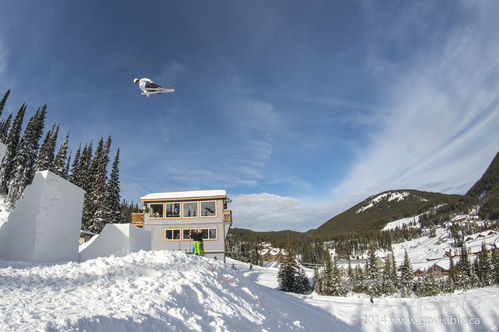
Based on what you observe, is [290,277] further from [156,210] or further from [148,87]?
[148,87]

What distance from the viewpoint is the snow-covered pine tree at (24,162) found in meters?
36.4

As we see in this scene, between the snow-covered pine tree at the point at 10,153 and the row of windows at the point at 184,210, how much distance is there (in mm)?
24808

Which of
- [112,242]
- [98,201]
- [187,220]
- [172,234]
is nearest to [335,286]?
[187,220]

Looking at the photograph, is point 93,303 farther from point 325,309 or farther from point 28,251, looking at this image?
point 325,309

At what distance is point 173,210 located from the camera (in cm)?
2777

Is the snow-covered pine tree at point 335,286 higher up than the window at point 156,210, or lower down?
lower down

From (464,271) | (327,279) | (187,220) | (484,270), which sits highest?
(187,220)

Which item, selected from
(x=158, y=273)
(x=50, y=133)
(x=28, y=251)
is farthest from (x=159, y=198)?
(x=50, y=133)

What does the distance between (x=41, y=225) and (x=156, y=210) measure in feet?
61.8

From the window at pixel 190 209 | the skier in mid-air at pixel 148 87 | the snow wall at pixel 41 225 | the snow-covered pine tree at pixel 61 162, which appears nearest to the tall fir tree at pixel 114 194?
the snow-covered pine tree at pixel 61 162

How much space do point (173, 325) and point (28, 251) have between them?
7501 millimetres

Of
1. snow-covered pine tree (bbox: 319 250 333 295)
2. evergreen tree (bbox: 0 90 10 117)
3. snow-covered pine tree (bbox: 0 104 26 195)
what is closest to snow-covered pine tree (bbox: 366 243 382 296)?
snow-covered pine tree (bbox: 319 250 333 295)

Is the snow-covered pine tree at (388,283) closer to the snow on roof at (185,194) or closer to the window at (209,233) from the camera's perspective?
the window at (209,233)

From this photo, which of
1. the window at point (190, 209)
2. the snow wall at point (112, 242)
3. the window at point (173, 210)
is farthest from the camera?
the window at point (173, 210)
